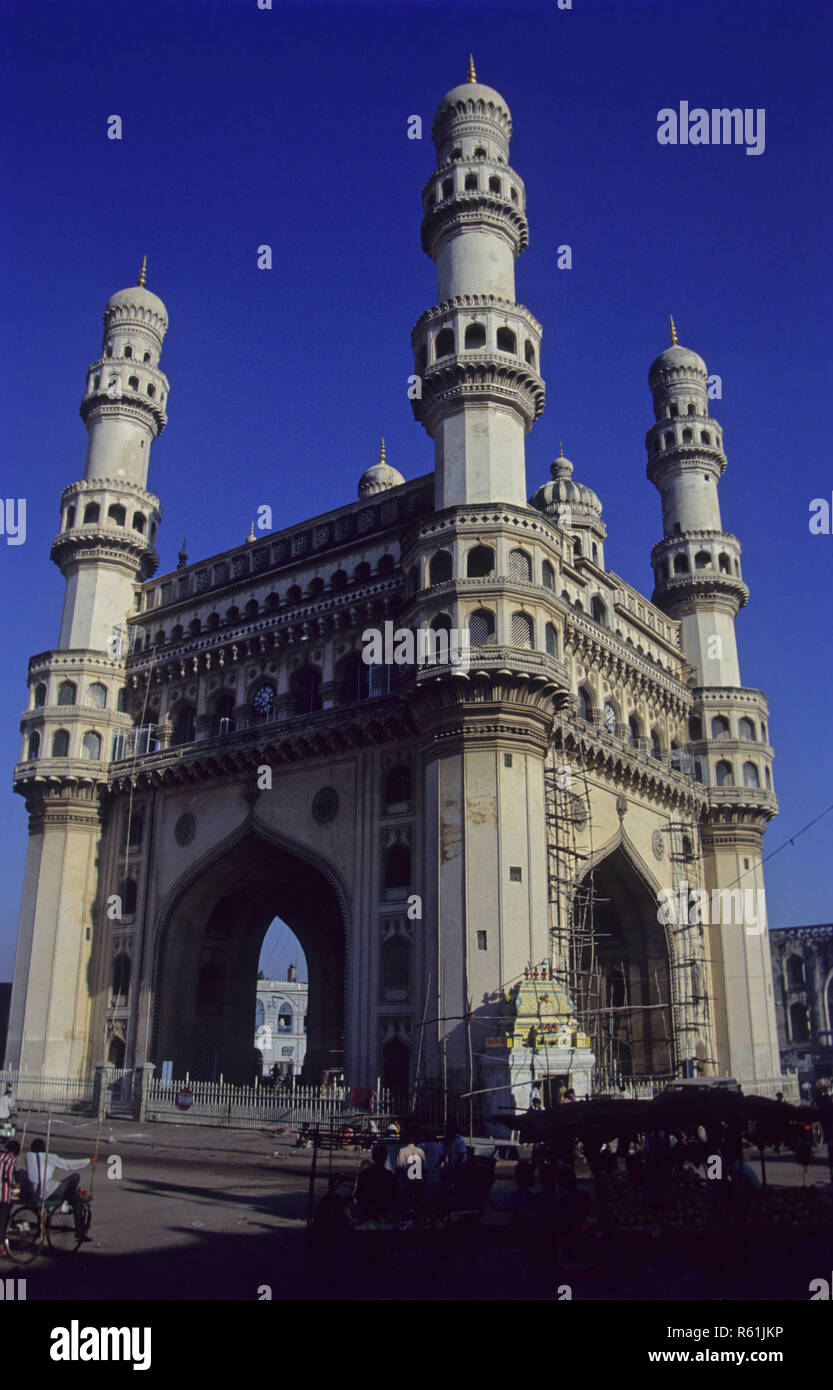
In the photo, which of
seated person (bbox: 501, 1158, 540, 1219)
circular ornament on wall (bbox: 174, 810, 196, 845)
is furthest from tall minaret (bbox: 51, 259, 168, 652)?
seated person (bbox: 501, 1158, 540, 1219)

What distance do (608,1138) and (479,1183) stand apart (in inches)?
73.7

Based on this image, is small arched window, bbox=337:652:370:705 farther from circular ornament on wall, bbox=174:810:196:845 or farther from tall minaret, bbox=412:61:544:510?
circular ornament on wall, bbox=174:810:196:845

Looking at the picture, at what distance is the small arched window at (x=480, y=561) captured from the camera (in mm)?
32719

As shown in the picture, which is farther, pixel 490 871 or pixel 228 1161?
pixel 490 871

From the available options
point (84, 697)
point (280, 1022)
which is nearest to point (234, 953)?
point (84, 697)

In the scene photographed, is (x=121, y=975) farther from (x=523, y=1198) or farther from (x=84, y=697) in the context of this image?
(x=523, y=1198)

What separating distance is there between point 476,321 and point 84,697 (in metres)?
20.8

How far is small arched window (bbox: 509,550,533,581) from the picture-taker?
32.7 meters

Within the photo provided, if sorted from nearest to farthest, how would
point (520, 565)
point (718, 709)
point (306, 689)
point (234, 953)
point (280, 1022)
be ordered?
point (520, 565)
point (306, 689)
point (234, 953)
point (718, 709)
point (280, 1022)

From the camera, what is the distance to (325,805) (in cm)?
3638

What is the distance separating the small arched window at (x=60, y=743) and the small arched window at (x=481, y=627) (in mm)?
18795
